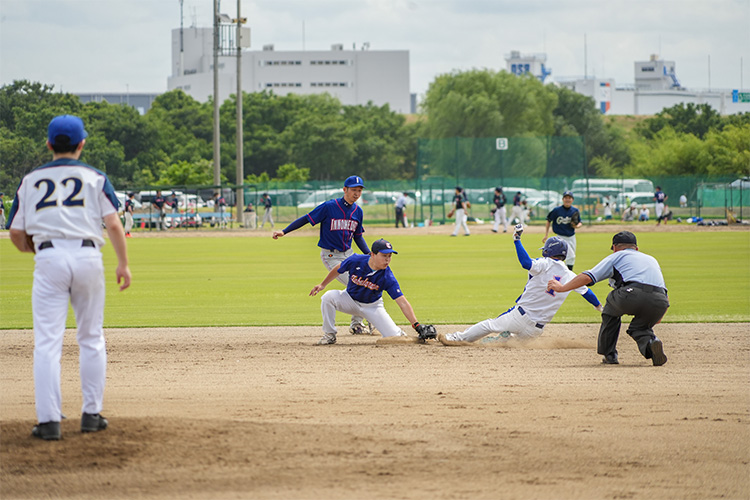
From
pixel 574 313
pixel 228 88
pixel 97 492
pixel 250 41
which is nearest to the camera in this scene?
pixel 97 492

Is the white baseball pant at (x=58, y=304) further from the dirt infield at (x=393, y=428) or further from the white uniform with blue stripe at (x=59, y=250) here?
the dirt infield at (x=393, y=428)

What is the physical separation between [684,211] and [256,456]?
51.3 metres

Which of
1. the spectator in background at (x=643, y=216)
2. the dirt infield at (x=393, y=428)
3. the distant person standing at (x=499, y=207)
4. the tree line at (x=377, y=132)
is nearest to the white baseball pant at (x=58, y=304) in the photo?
the dirt infield at (x=393, y=428)

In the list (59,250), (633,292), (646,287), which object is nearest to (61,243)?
(59,250)

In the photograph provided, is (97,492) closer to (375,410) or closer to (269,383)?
(375,410)

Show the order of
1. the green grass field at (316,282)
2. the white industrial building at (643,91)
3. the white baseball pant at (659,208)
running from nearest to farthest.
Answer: the green grass field at (316,282) < the white baseball pant at (659,208) < the white industrial building at (643,91)

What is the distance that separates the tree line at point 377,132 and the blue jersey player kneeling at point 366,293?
57.4 m

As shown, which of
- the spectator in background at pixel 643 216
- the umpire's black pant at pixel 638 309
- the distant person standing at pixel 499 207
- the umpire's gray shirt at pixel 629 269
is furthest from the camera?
the spectator in background at pixel 643 216

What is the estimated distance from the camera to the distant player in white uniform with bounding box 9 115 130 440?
5.28 metres

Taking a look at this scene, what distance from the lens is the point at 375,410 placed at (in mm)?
6695

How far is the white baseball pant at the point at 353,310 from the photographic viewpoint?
1059 centimetres

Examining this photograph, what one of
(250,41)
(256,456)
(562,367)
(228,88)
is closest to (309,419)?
(256,456)

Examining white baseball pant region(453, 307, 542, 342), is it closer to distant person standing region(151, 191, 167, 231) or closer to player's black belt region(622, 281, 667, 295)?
player's black belt region(622, 281, 667, 295)

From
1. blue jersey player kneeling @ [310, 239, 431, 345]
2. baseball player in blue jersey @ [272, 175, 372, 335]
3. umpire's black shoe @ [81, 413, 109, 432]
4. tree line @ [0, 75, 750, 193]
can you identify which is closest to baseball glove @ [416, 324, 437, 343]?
blue jersey player kneeling @ [310, 239, 431, 345]
